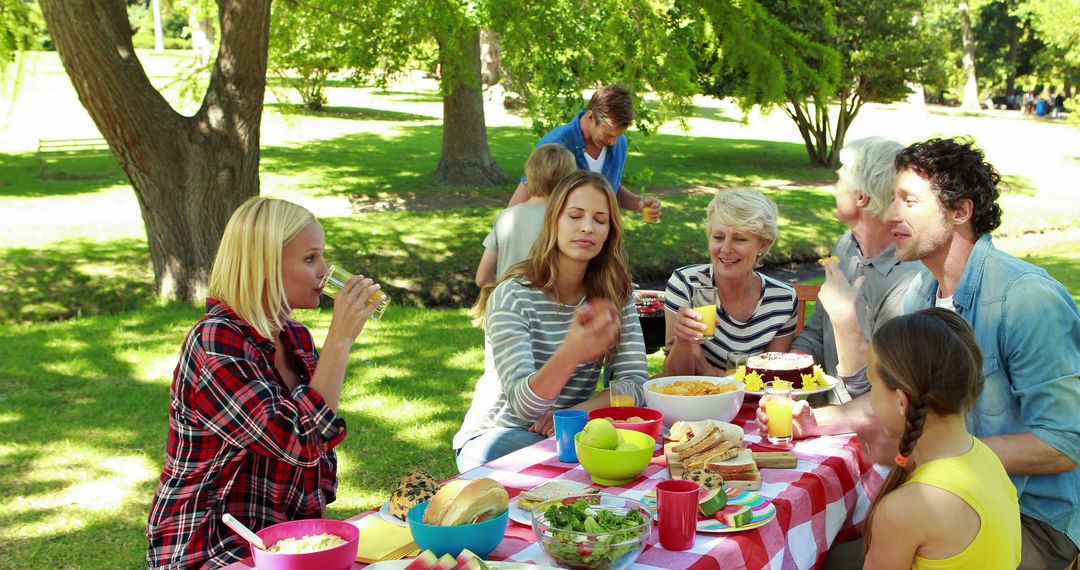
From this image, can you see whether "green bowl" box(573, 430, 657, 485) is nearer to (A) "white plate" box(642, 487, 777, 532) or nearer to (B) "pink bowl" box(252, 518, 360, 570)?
(A) "white plate" box(642, 487, 777, 532)

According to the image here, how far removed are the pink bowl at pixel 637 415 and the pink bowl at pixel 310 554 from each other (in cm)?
104

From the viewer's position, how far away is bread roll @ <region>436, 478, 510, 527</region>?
80.7 inches

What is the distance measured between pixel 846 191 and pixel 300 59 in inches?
414

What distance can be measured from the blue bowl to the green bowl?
1.73 ft

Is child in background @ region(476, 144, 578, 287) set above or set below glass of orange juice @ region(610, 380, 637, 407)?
above

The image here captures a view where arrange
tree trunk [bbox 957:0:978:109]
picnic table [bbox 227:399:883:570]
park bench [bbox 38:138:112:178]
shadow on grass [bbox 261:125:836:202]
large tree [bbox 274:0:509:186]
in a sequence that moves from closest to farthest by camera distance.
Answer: picnic table [bbox 227:399:883:570], large tree [bbox 274:0:509:186], shadow on grass [bbox 261:125:836:202], park bench [bbox 38:138:112:178], tree trunk [bbox 957:0:978:109]

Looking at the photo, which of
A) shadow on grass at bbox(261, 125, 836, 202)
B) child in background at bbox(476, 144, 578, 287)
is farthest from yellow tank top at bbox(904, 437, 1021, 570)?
shadow on grass at bbox(261, 125, 836, 202)

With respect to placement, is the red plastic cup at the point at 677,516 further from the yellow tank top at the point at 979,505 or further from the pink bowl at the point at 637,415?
the pink bowl at the point at 637,415

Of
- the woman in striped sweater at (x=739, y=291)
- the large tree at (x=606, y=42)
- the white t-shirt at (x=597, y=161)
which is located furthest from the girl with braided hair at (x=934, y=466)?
the large tree at (x=606, y=42)

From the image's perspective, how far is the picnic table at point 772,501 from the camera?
2.12m

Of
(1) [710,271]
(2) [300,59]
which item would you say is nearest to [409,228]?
(2) [300,59]

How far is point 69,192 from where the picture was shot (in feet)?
49.3

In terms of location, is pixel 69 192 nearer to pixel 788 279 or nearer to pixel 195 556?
pixel 788 279

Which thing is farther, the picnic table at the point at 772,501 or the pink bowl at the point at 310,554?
the picnic table at the point at 772,501
